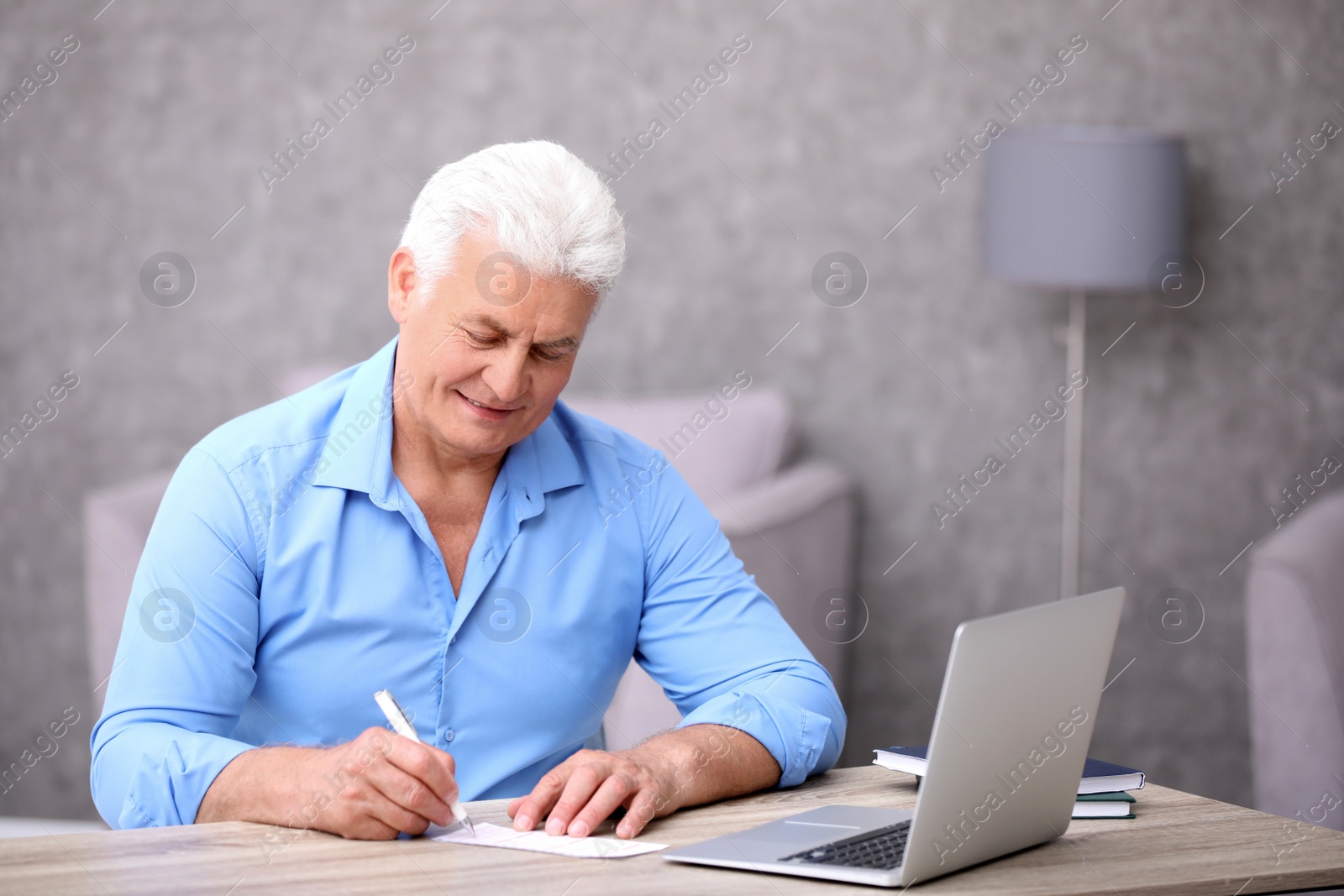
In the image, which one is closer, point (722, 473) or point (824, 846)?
point (824, 846)

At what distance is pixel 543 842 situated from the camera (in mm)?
1048

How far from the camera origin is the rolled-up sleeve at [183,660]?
114cm

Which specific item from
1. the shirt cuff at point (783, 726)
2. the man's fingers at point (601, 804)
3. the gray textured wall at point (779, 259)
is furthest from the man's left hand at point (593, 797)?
the gray textured wall at point (779, 259)

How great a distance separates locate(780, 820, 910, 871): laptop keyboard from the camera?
98 cm

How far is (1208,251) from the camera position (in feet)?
10.4

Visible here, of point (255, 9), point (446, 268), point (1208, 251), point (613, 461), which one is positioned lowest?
A: point (613, 461)

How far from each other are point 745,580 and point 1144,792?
1.54 feet

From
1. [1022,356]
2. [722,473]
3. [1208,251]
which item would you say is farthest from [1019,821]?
[1208,251]

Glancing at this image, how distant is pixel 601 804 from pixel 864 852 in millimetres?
220

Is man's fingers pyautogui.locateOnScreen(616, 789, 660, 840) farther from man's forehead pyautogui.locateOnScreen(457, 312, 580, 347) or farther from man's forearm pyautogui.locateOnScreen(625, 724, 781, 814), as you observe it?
man's forehead pyautogui.locateOnScreen(457, 312, 580, 347)

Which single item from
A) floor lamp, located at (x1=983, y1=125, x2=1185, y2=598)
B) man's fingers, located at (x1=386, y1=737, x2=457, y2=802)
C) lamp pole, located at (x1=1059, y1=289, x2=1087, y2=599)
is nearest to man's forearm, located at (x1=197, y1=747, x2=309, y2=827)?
man's fingers, located at (x1=386, y1=737, x2=457, y2=802)

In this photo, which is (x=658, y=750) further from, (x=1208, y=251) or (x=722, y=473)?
(x=1208, y=251)

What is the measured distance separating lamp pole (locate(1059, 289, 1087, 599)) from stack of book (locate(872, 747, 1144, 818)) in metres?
1.93

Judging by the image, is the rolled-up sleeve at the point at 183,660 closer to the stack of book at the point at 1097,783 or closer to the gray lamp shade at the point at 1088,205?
the stack of book at the point at 1097,783
